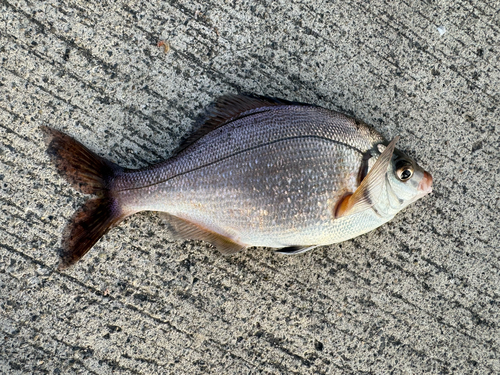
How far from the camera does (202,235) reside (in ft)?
5.96

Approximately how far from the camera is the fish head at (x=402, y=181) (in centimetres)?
179

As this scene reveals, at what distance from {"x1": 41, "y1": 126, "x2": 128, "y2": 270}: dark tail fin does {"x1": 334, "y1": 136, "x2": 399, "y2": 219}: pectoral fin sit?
40.8 inches

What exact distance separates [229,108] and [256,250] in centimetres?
76

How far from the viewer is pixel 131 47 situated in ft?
6.46

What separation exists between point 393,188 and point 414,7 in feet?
3.73

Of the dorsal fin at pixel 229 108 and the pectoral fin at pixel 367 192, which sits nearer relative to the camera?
the pectoral fin at pixel 367 192

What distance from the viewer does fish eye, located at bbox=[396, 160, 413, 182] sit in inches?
70.1

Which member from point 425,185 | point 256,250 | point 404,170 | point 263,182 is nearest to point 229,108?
point 263,182

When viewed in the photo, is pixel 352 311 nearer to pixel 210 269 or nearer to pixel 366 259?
pixel 366 259

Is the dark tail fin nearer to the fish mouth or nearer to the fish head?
the fish head

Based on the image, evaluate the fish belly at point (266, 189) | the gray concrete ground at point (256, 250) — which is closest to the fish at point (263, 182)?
the fish belly at point (266, 189)

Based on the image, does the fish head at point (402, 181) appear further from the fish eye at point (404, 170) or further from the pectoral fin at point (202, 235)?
the pectoral fin at point (202, 235)

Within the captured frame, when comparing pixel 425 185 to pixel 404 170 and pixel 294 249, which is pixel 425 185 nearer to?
pixel 404 170

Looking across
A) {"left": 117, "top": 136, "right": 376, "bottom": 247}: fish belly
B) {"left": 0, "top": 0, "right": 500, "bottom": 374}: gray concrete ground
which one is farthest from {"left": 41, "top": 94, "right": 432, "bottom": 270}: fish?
{"left": 0, "top": 0, "right": 500, "bottom": 374}: gray concrete ground
